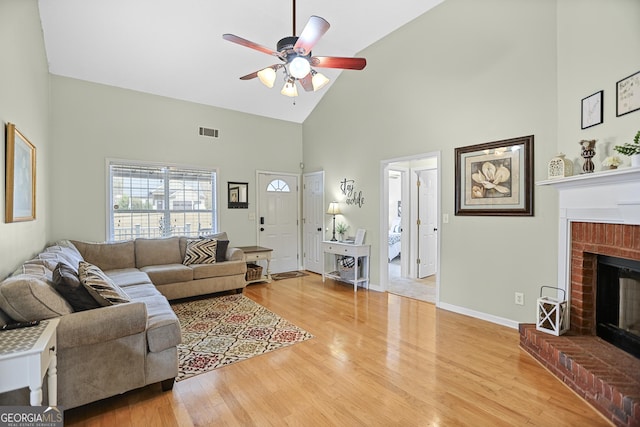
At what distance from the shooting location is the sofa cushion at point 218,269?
4250mm

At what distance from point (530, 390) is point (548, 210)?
1.75 metres

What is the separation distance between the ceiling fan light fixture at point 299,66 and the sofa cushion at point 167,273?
3.02 m

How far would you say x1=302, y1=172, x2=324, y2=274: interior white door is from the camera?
5914 mm

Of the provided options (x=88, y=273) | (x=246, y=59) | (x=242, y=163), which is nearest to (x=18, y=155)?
(x=88, y=273)

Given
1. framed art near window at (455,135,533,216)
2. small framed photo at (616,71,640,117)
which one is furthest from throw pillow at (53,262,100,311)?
small framed photo at (616,71,640,117)

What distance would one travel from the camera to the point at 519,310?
3.22m

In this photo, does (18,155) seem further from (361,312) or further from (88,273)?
(361,312)

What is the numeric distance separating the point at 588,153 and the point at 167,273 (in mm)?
4643

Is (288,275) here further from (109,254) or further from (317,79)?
(317,79)

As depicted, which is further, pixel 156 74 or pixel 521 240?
pixel 156 74

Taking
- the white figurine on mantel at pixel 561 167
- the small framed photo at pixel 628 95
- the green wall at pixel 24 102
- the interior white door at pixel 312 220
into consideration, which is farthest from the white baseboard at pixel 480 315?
the green wall at pixel 24 102

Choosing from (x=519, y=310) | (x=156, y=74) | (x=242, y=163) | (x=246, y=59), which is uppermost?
(x=246, y=59)

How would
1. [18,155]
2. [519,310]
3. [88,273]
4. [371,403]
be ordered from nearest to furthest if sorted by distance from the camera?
[371,403] → [88,273] → [18,155] → [519,310]

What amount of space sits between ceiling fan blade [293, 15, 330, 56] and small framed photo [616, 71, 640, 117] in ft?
7.13
